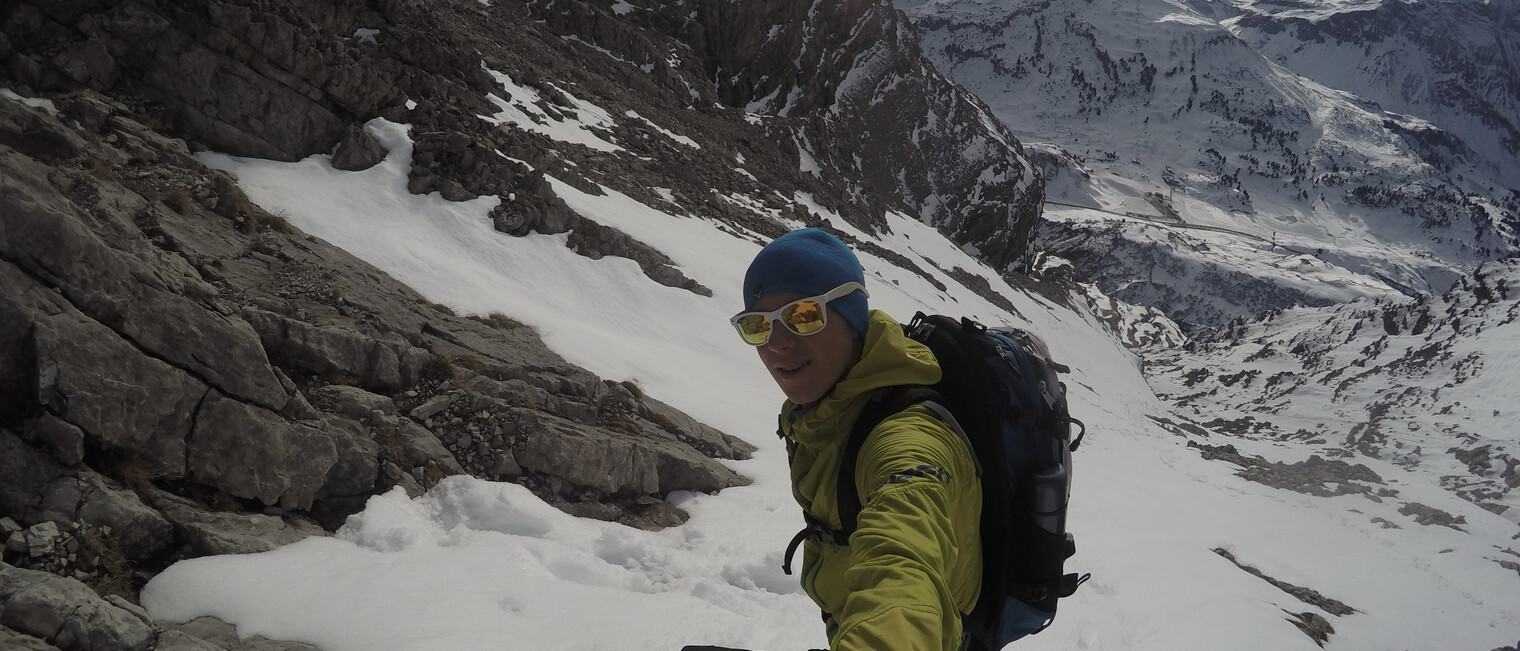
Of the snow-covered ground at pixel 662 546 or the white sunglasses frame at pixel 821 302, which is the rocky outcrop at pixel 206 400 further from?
the white sunglasses frame at pixel 821 302

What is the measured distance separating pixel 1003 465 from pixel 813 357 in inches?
30.1

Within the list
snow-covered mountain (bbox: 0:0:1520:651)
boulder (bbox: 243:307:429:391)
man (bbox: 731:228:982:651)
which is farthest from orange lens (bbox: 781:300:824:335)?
boulder (bbox: 243:307:429:391)

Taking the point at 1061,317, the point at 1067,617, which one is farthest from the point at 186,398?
the point at 1061,317

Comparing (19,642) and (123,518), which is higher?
(19,642)

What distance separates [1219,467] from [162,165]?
41.7m

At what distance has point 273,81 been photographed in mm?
13578

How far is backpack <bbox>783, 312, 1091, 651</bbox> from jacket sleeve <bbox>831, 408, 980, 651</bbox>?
101 mm

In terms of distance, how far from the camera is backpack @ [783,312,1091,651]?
7.63 feet

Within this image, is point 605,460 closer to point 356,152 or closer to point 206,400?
point 206,400

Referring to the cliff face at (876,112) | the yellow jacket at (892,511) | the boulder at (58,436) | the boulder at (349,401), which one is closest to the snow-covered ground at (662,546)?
the boulder at (349,401)

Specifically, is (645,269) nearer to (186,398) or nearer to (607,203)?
(607,203)

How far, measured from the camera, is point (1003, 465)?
2330 mm

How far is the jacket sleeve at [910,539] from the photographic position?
163 cm

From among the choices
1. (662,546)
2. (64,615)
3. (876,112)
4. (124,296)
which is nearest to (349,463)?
(124,296)
